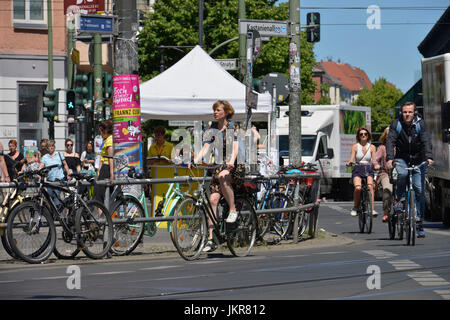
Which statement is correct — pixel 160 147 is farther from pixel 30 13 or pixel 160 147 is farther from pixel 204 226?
pixel 30 13

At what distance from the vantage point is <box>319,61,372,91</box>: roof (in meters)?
178

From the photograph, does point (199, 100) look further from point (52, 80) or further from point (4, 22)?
point (4, 22)

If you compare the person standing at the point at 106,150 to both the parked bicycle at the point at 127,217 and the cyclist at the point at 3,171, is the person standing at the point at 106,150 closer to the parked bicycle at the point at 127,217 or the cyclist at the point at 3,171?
the parked bicycle at the point at 127,217

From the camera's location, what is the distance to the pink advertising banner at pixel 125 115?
1430 centimetres

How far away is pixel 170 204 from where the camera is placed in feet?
47.2

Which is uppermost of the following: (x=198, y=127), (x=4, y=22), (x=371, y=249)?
(x=4, y=22)

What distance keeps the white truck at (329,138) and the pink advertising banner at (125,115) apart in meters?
19.8

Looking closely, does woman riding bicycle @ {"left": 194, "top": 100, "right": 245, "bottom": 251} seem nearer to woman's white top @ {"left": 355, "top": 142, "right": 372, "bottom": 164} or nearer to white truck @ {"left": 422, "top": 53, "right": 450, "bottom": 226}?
woman's white top @ {"left": 355, "top": 142, "right": 372, "bottom": 164}

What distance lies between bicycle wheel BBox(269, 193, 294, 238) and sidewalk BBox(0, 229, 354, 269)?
168 mm

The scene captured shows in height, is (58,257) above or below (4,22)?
below

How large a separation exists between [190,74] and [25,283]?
917 centimetres

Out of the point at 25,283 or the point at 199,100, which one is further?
the point at 199,100

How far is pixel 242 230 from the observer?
1262 cm
